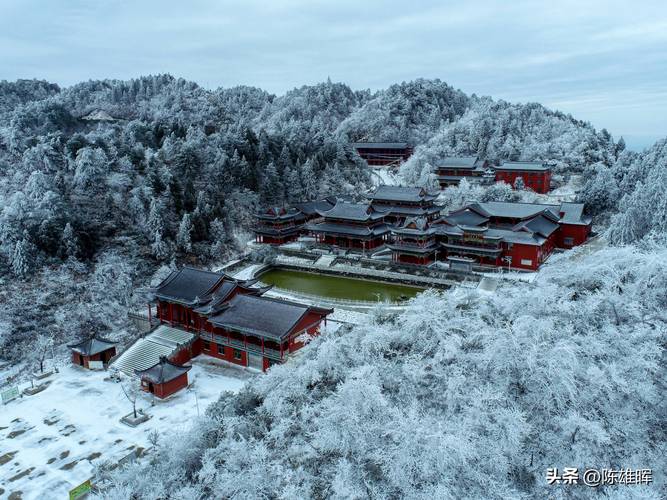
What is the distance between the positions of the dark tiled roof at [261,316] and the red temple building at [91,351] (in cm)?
674

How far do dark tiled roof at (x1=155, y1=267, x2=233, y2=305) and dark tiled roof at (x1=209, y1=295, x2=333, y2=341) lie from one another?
227 cm

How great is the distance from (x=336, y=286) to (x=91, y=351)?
2107cm

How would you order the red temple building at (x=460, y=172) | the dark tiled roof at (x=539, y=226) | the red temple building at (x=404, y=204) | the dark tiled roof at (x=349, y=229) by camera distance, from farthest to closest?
the red temple building at (x=460, y=172), the red temple building at (x=404, y=204), the dark tiled roof at (x=349, y=229), the dark tiled roof at (x=539, y=226)

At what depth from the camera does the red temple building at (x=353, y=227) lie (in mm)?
46469

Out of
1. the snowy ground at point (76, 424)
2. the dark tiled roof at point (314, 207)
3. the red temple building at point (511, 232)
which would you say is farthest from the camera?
the dark tiled roof at point (314, 207)

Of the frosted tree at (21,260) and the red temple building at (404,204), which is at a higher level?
the red temple building at (404,204)

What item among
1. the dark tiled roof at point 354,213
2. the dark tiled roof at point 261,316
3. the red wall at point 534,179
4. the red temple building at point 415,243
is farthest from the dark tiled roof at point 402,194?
the dark tiled roof at point 261,316

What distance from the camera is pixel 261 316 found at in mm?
25406

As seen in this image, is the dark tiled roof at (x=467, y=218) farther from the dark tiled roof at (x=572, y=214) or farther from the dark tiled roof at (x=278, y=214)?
the dark tiled roof at (x=278, y=214)

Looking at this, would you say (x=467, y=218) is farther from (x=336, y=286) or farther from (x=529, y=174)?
(x=529, y=174)

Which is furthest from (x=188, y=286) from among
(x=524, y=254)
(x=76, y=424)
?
(x=524, y=254)

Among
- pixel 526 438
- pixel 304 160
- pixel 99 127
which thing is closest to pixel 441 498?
pixel 526 438

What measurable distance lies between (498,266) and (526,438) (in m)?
28.5

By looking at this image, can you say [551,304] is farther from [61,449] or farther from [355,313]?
[61,449]
